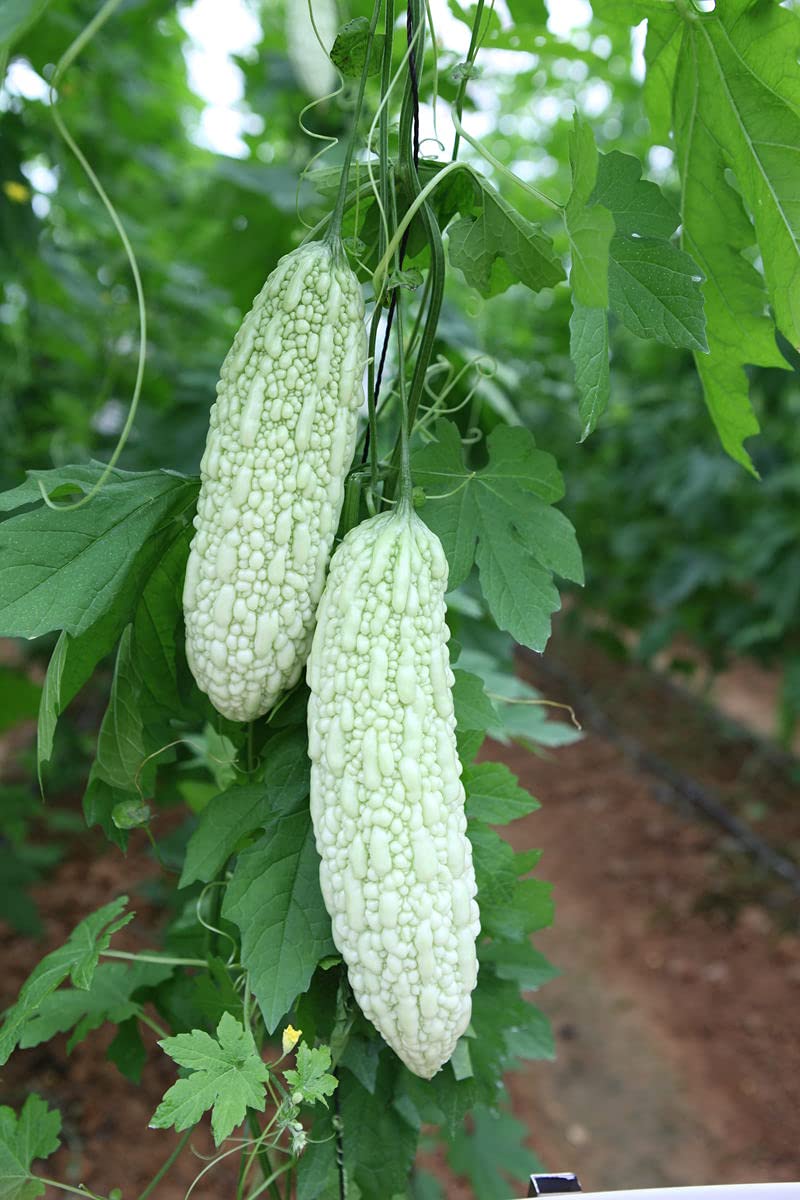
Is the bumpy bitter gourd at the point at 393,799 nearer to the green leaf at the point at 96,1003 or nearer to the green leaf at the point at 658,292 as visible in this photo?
the green leaf at the point at 658,292

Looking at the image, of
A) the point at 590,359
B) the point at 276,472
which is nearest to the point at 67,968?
the point at 276,472

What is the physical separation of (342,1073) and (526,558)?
1.96 ft

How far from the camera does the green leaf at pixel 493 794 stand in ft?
3.46

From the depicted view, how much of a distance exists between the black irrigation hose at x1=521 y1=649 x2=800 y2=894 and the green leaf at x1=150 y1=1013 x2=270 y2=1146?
365cm

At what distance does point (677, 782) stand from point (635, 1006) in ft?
6.01

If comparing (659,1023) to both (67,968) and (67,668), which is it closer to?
(67,968)

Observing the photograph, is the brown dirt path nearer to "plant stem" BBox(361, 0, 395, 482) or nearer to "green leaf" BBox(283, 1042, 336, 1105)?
"green leaf" BBox(283, 1042, 336, 1105)

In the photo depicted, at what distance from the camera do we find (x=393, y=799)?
0.80 meters

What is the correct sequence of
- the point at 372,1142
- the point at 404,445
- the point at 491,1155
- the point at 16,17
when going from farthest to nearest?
the point at 491,1155, the point at 372,1142, the point at 404,445, the point at 16,17

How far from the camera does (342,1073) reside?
1.14m

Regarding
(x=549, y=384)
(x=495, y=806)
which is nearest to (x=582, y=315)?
(x=495, y=806)

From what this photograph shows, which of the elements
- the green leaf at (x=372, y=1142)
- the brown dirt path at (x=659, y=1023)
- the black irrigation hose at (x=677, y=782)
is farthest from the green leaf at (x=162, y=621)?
the black irrigation hose at (x=677, y=782)

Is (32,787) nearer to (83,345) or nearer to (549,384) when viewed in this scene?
(83,345)

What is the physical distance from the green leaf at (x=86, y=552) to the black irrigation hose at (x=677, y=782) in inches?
146
